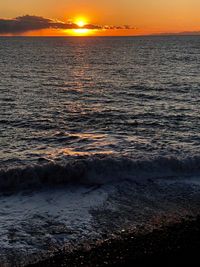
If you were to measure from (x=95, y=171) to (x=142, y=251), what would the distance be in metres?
8.00

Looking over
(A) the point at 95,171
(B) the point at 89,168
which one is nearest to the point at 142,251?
(A) the point at 95,171

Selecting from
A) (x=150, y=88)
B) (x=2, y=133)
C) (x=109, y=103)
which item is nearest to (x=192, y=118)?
(x=109, y=103)

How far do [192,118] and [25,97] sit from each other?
1642 cm

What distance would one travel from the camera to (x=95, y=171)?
62.8 feet

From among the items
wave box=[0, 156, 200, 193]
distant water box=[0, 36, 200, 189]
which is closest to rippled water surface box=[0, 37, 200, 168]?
distant water box=[0, 36, 200, 189]

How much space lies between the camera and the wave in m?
18.0

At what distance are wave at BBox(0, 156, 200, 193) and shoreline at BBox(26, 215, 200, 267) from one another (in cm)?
596

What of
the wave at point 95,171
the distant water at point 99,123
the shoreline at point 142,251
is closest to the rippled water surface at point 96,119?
the distant water at point 99,123

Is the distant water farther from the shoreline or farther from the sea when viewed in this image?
the shoreline

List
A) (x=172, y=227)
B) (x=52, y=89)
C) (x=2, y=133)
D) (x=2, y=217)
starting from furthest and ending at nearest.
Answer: (x=52, y=89) → (x=2, y=133) → (x=2, y=217) → (x=172, y=227)

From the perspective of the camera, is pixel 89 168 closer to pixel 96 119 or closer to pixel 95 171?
pixel 95 171

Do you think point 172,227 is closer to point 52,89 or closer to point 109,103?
point 109,103

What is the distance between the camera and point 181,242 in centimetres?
1186

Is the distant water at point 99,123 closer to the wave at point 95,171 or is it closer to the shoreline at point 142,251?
the wave at point 95,171
